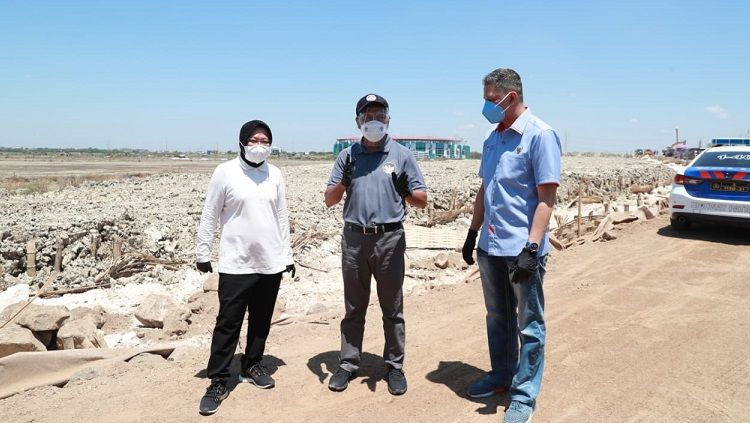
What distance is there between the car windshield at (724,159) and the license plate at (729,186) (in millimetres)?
475

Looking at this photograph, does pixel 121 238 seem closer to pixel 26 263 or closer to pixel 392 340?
pixel 26 263

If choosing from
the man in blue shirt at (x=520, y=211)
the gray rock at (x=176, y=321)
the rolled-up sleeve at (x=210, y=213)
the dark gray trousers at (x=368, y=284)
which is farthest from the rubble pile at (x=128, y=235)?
the man in blue shirt at (x=520, y=211)

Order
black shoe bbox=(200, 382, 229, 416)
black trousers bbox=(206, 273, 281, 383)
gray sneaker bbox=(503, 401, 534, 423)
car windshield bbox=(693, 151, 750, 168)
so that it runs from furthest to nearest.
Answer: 1. car windshield bbox=(693, 151, 750, 168)
2. black trousers bbox=(206, 273, 281, 383)
3. black shoe bbox=(200, 382, 229, 416)
4. gray sneaker bbox=(503, 401, 534, 423)

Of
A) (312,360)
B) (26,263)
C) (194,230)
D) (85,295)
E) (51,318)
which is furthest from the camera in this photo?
(194,230)

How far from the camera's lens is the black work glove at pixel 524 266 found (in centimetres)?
315

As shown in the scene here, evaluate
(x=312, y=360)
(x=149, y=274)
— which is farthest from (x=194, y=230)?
(x=312, y=360)

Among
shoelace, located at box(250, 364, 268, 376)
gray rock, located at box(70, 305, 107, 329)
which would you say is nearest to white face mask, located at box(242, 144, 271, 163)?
shoelace, located at box(250, 364, 268, 376)

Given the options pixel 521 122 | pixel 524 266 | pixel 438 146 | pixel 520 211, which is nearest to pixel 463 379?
pixel 524 266

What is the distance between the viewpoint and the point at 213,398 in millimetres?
3703

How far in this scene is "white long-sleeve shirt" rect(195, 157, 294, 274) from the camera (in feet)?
12.5

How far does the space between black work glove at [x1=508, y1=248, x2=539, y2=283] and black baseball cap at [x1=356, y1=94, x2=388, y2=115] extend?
4.95ft

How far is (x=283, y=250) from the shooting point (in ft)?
13.3

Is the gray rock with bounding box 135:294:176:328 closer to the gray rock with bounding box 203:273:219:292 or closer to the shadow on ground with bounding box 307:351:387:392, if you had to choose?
the gray rock with bounding box 203:273:219:292

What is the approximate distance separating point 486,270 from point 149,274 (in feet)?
21.7
